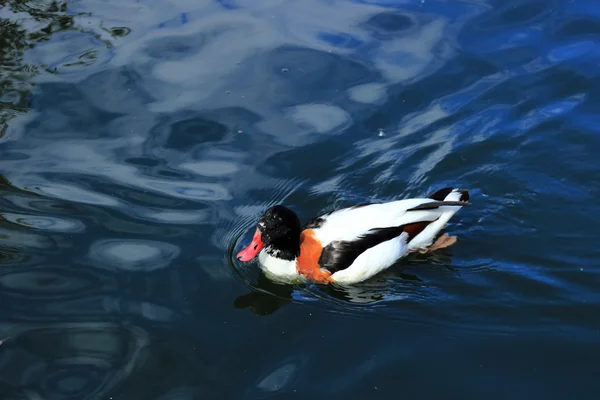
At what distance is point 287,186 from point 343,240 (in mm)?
1223

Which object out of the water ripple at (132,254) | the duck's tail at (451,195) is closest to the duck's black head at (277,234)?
the water ripple at (132,254)

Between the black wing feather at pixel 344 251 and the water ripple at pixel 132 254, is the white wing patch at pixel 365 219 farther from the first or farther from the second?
the water ripple at pixel 132 254

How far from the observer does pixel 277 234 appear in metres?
6.75

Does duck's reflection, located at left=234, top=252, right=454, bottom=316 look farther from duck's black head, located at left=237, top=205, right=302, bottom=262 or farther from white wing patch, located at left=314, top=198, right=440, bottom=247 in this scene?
white wing patch, located at left=314, top=198, right=440, bottom=247

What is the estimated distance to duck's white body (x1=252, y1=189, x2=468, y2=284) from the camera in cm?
676

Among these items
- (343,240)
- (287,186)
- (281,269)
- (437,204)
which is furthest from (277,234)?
(437,204)

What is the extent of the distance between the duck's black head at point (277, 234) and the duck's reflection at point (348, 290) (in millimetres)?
284

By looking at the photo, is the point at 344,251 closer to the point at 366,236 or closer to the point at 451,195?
the point at 366,236

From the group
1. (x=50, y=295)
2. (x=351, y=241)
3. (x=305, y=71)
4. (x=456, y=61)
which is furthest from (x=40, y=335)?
(x=456, y=61)

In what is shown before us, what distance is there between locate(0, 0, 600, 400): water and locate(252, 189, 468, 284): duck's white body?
0.17 meters

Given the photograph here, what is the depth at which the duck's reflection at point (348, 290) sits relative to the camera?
647cm

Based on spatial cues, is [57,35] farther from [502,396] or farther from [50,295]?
[502,396]

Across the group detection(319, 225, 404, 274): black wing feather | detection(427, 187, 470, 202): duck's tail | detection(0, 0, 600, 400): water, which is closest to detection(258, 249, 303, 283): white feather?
detection(0, 0, 600, 400): water

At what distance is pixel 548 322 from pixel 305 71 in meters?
4.67
